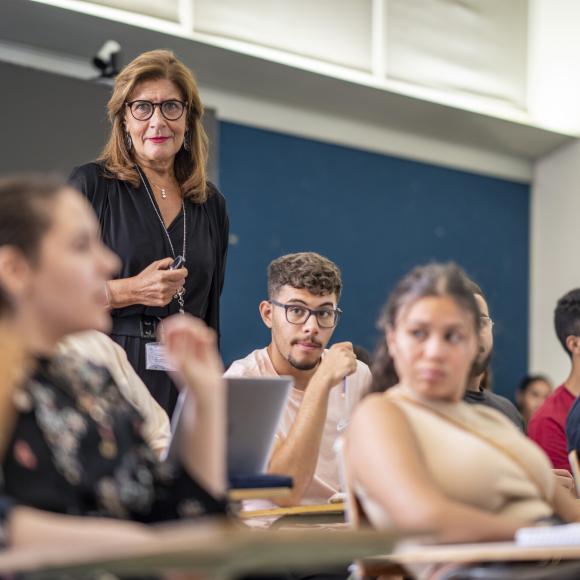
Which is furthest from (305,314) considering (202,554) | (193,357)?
(202,554)

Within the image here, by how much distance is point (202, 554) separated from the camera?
4.04 feet

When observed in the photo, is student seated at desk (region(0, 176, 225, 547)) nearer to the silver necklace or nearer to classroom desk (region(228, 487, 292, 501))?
classroom desk (region(228, 487, 292, 501))

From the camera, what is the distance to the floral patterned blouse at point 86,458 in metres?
1.64

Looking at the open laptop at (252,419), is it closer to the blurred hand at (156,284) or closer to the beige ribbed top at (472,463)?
the beige ribbed top at (472,463)

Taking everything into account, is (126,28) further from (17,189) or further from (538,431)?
(17,189)

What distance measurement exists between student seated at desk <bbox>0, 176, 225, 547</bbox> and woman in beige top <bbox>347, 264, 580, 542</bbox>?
312mm

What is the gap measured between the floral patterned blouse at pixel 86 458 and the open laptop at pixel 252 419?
Result: 447mm

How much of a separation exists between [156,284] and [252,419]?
26.7 inches

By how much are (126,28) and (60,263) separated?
159 inches

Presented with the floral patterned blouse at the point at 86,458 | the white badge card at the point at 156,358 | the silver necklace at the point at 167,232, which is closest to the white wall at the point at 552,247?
the silver necklace at the point at 167,232

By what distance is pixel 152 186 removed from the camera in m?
3.21

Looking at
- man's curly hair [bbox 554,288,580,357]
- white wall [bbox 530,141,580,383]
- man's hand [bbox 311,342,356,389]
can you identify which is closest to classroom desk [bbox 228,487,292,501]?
man's hand [bbox 311,342,356,389]

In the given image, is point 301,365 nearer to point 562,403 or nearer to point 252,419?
point 252,419

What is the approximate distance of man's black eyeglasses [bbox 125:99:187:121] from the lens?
10.3 ft
